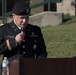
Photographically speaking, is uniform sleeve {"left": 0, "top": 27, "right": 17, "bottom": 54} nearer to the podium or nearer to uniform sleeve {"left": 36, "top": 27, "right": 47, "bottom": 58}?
uniform sleeve {"left": 36, "top": 27, "right": 47, "bottom": 58}

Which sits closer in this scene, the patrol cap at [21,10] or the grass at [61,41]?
the patrol cap at [21,10]

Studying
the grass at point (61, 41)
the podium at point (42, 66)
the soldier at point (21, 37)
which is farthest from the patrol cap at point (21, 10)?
the grass at point (61, 41)

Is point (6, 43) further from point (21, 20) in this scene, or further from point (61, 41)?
point (61, 41)

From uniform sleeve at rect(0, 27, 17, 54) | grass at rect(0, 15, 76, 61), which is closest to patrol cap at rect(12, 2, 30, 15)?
uniform sleeve at rect(0, 27, 17, 54)

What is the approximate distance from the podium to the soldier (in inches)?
23.2

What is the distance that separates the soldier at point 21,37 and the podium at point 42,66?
589 millimetres

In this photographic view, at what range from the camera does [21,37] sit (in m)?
4.41

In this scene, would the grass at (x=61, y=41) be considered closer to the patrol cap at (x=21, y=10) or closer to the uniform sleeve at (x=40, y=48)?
the uniform sleeve at (x=40, y=48)

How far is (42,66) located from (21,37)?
1.98ft

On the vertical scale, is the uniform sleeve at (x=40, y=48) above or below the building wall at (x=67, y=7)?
above

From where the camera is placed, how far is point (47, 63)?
3936 mm

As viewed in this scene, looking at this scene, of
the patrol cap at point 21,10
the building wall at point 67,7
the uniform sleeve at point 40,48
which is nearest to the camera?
the patrol cap at point 21,10

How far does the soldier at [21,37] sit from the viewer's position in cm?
456

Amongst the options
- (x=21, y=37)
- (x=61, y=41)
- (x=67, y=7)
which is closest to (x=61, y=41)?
(x=61, y=41)
